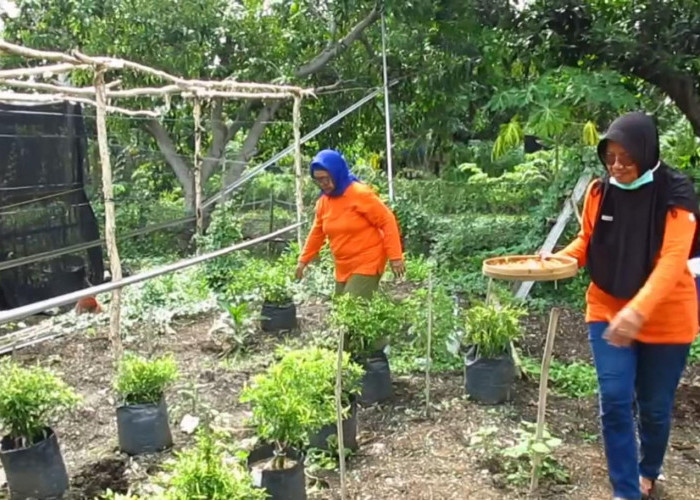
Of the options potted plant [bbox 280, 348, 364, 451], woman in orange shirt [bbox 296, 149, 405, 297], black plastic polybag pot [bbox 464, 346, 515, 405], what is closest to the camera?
potted plant [bbox 280, 348, 364, 451]

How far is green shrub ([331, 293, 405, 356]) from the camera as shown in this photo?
3.74 metres

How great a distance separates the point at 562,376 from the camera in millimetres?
4438

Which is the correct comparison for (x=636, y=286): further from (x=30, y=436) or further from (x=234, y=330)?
(x=234, y=330)

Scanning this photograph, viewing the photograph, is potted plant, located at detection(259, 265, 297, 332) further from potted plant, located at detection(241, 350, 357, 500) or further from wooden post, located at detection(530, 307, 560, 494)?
wooden post, located at detection(530, 307, 560, 494)

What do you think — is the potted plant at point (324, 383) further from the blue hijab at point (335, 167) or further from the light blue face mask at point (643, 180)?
the blue hijab at point (335, 167)

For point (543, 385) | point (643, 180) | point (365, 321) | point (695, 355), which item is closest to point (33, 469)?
point (365, 321)

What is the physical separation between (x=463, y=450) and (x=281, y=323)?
2552mm

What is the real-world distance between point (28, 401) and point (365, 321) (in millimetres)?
1635

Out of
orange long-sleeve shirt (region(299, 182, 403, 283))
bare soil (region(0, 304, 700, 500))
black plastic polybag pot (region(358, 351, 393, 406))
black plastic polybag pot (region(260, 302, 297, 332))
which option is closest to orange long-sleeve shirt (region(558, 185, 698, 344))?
bare soil (region(0, 304, 700, 500))

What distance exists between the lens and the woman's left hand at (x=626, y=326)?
2297mm

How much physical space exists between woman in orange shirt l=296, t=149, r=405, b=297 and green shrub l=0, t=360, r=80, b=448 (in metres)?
1.90

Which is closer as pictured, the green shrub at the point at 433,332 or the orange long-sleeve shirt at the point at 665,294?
the orange long-sleeve shirt at the point at 665,294

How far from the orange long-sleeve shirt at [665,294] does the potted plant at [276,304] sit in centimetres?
324

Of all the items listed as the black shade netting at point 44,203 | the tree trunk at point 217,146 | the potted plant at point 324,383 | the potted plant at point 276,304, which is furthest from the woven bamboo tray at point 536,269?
the tree trunk at point 217,146
